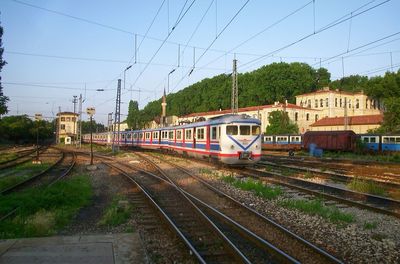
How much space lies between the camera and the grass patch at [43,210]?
309 inches

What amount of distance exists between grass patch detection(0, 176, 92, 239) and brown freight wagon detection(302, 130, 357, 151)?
3294 centimetres

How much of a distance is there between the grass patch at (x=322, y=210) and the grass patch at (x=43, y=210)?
19.3ft

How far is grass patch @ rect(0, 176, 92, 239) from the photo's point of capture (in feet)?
25.7

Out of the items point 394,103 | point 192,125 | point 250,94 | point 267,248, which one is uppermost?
point 250,94

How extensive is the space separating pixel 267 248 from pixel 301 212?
3595 mm

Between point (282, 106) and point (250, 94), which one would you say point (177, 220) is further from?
point (250, 94)

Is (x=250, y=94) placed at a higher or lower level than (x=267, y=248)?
higher

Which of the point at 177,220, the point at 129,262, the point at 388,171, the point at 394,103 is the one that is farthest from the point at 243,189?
the point at 394,103

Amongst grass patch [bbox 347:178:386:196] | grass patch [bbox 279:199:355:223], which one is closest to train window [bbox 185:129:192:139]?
grass patch [bbox 347:178:386:196]

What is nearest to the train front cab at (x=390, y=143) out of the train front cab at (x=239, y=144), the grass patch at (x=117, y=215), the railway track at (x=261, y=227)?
the train front cab at (x=239, y=144)

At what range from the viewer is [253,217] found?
31.0 feet

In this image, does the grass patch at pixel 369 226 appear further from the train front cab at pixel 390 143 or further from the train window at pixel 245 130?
the train front cab at pixel 390 143

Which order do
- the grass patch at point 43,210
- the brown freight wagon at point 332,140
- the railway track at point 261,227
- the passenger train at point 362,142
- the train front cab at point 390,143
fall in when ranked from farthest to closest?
the brown freight wagon at point 332,140
the passenger train at point 362,142
the train front cab at point 390,143
the grass patch at point 43,210
the railway track at point 261,227

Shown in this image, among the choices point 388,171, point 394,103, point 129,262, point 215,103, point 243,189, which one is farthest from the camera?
Answer: point 215,103
